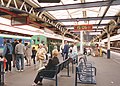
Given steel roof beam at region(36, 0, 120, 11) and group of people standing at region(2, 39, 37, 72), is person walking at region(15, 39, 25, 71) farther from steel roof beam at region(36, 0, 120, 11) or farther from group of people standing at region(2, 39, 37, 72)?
steel roof beam at region(36, 0, 120, 11)

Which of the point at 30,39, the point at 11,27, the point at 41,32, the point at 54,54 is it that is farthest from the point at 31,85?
the point at 41,32

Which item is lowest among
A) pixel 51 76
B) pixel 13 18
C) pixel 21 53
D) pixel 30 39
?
pixel 51 76

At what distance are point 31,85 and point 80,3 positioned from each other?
511 centimetres

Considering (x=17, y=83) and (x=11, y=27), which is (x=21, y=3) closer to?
(x=11, y=27)

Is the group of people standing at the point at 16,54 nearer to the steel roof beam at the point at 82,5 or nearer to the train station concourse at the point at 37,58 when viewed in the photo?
the train station concourse at the point at 37,58

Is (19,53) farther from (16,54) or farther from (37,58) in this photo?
(37,58)

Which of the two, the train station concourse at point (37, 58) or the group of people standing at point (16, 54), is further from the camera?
the group of people standing at point (16, 54)

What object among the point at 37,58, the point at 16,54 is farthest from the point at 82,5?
the point at 16,54

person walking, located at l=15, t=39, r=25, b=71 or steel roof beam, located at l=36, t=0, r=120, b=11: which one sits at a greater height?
steel roof beam, located at l=36, t=0, r=120, b=11

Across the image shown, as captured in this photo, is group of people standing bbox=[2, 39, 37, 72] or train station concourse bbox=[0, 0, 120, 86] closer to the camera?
train station concourse bbox=[0, 0, 120, 86]

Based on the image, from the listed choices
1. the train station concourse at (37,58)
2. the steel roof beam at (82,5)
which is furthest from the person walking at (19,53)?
the steel roof beam at (82,5)

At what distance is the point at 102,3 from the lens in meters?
8.80

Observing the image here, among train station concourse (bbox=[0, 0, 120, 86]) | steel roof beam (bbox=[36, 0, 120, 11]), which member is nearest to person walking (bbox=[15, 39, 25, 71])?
train station concourse (bbox=[0, 0, 120, 86])

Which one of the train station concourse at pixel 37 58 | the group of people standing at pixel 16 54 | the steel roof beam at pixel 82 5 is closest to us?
the train station concourse at pixel 37 58
